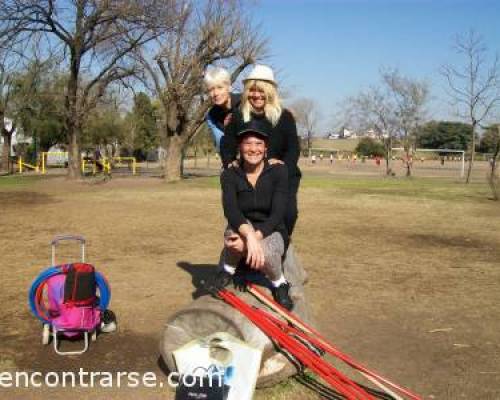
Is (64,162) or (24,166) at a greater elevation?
(64,162)

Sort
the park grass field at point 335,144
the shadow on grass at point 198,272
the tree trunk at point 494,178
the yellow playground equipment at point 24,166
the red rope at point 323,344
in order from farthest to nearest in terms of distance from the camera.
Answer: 1. the park grass field at point 335,144
2. the yellow playground equipment at point 24,166
3. the tree trunk at point 494,178
4. the shadow on grass at point 198,272
5. the red rope at point 323,344

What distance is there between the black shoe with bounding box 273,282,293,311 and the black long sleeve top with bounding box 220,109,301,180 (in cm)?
95

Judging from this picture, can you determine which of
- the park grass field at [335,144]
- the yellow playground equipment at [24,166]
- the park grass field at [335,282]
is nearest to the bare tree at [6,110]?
the yellow playground equipment at [24,166]

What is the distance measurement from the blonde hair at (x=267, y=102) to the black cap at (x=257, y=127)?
0.18 feet

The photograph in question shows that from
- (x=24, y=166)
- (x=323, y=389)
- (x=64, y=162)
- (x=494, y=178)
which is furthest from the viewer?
(x=64, y=162)

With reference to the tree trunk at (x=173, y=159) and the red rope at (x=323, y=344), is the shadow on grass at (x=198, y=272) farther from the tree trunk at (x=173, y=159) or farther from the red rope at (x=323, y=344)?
the tree trunk at (x=173, y=159)

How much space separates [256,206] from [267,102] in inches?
34.1

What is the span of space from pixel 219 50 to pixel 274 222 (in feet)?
77.2

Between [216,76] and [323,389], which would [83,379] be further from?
[216,76]

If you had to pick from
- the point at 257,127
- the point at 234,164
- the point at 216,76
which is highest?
the point at 216,76

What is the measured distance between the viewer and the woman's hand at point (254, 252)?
12.9ft

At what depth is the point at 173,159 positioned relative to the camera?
91.4ft

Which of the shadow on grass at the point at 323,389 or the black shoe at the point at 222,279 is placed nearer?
the shadow on grass at the point at 323,389

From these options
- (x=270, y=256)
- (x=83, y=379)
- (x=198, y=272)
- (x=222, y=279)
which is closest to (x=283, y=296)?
(x=270, y=256)
